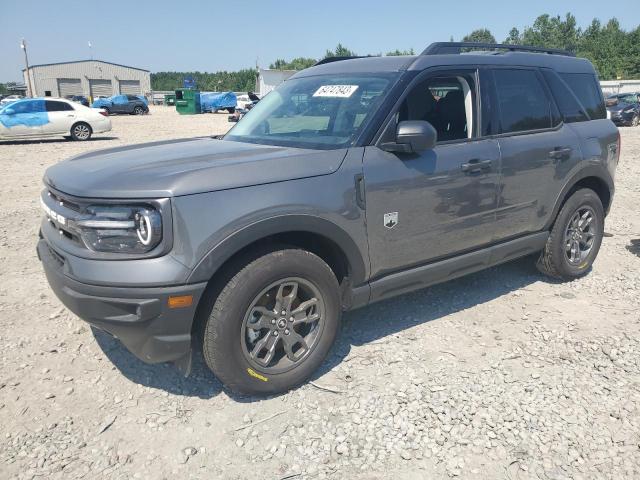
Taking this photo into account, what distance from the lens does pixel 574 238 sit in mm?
4781

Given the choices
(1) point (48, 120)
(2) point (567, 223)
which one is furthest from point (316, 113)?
(1) point (48, 120)

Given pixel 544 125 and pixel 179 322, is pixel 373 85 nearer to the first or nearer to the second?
pixel 544 125

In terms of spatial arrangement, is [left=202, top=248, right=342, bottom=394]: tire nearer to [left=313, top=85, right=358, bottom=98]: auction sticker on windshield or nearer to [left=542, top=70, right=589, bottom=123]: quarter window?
[left=313, top=85, right=358, bottom=98]: auction sticker on windshield

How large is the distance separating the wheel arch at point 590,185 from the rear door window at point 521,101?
57cm

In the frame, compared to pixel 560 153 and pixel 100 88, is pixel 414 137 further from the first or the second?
pixel 100 88

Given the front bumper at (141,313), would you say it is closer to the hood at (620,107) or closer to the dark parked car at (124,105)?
the hood at (620,107)

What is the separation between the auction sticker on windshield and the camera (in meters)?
3.58

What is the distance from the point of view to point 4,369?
3283 millimetres

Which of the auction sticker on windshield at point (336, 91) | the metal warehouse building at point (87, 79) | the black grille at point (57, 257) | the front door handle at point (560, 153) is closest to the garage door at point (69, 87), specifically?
the metal warehouse building at point (87, 79)

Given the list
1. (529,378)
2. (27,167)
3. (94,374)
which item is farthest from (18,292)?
(27,167)

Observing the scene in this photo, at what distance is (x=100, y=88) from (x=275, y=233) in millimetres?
83393

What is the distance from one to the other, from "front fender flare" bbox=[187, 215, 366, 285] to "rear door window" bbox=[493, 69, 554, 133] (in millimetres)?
1746

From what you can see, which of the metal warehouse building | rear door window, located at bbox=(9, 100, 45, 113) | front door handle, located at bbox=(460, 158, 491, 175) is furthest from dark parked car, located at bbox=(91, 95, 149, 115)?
front door handle, located at bbox=(460, 158, 491, 175)

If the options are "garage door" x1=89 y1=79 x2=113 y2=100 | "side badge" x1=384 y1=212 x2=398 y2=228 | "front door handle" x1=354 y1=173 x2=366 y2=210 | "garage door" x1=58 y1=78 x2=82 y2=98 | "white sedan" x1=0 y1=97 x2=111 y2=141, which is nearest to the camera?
"front door handle" x1=354 y1=173 x2=366 y2=210
